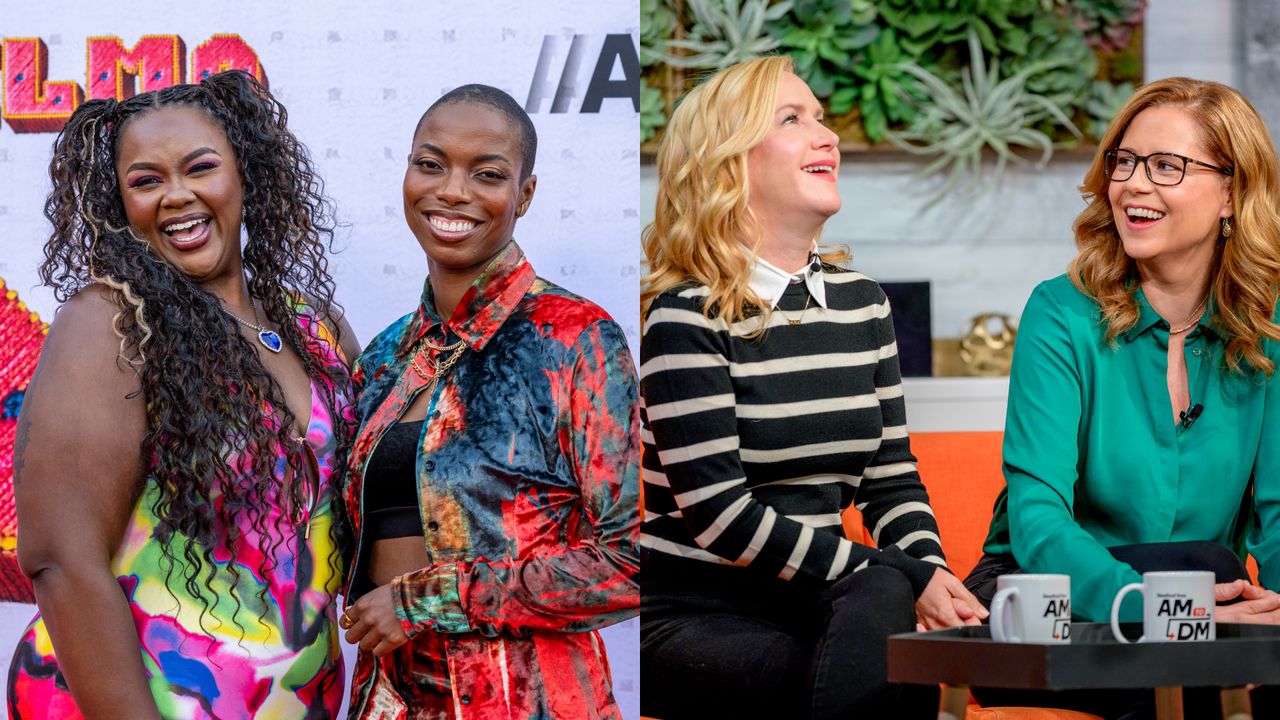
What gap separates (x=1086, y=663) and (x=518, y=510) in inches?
37.3

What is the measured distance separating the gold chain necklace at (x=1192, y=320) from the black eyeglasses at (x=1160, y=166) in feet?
0.80

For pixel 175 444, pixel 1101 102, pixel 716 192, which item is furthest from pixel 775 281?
pixel 1101 102

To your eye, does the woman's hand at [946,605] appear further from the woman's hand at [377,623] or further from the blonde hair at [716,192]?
the woman's hand at [377,623]

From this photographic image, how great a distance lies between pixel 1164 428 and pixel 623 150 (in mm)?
1105

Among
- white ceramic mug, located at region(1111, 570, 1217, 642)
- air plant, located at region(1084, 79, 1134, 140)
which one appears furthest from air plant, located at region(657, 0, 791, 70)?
white ceramic mug, located at region(1111, 570, 1217, 642)

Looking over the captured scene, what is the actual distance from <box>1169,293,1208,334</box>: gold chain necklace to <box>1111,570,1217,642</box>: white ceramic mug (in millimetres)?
860

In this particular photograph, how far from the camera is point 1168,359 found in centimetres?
269

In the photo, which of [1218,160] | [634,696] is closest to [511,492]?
[634,696]

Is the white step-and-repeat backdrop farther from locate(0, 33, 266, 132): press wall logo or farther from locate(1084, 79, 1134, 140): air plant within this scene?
locate(1084, 79, 1134, 140): air plant

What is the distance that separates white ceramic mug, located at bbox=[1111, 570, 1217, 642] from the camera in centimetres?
192

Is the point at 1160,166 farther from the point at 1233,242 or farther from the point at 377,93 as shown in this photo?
the point at 377,93

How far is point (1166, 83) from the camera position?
8.87 ft

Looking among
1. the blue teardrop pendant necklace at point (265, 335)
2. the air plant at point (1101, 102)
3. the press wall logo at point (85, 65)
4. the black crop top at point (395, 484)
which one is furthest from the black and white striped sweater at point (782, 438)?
the air plant at point (1101, 102)

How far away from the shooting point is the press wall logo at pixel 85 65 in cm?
258
